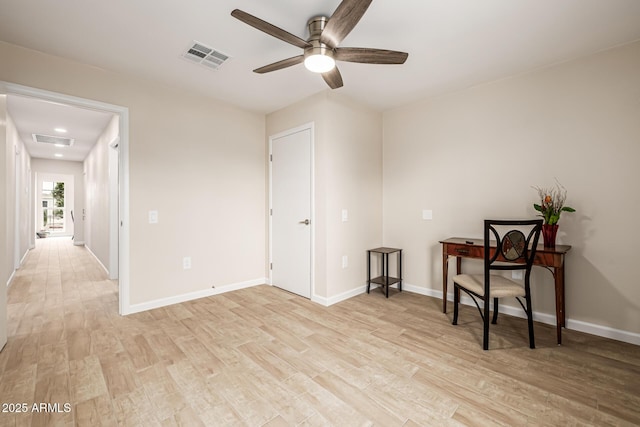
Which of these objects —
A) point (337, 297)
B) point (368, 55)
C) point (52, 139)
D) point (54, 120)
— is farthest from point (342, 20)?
point (52, 139)

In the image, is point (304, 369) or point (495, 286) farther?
point (495, 286)

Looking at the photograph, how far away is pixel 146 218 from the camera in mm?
3137

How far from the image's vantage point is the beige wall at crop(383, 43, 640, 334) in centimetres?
242

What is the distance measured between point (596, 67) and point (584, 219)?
1361mm

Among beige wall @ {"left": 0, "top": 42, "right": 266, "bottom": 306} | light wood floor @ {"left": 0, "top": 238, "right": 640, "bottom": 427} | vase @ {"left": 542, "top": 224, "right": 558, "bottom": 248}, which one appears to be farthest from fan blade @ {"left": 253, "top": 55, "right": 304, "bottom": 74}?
vase @ {"left": 542, "top": 224, "right": 558, "bottom": 248}

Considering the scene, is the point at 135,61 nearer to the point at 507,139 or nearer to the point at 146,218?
the point at 146,218

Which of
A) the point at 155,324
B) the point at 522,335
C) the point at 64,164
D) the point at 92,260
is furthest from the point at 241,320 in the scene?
→ the point at 64,164

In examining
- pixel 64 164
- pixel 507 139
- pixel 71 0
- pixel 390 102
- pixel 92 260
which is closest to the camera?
pixel 71 0

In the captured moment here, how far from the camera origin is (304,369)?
200 cm

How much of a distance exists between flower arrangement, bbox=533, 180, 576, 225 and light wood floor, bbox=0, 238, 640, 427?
3.46ft

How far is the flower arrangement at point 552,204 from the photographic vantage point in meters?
2.52

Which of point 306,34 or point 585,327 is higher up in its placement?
point 306,34

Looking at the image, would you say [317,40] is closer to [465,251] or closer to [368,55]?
[368,55]

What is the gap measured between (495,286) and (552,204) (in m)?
0.98
